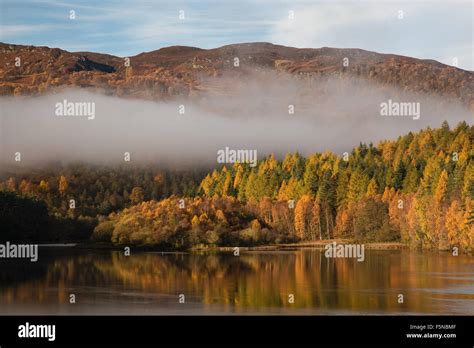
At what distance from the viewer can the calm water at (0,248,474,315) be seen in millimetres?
53750

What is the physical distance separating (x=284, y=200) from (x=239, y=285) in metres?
63.1

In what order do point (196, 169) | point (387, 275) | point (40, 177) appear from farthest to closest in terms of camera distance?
point (196, 169) < point (40, 177) < point (387, 275)

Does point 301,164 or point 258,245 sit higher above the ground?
point 301,164

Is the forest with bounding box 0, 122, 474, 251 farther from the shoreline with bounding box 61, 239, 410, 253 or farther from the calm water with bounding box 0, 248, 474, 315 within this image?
the calm water with bounding box 0, 248, 474, 315

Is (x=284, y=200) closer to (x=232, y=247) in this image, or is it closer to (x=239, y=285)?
(x=232, y=247)

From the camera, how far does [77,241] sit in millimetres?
111750

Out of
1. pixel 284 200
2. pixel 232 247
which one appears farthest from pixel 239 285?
pixel 284 200

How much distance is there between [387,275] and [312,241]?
46.9 meters

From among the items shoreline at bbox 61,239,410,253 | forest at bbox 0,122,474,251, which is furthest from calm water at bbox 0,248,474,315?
forest at bbox 0,122,474,251

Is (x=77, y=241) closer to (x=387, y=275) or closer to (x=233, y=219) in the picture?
(x=233, y=219)

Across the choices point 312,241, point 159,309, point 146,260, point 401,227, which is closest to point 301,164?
point 312,241

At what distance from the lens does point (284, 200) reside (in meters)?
127

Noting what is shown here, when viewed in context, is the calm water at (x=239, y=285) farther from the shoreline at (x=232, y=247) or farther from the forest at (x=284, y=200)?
the forest at (x=284, y=200)

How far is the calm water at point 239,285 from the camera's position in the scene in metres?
53.8
